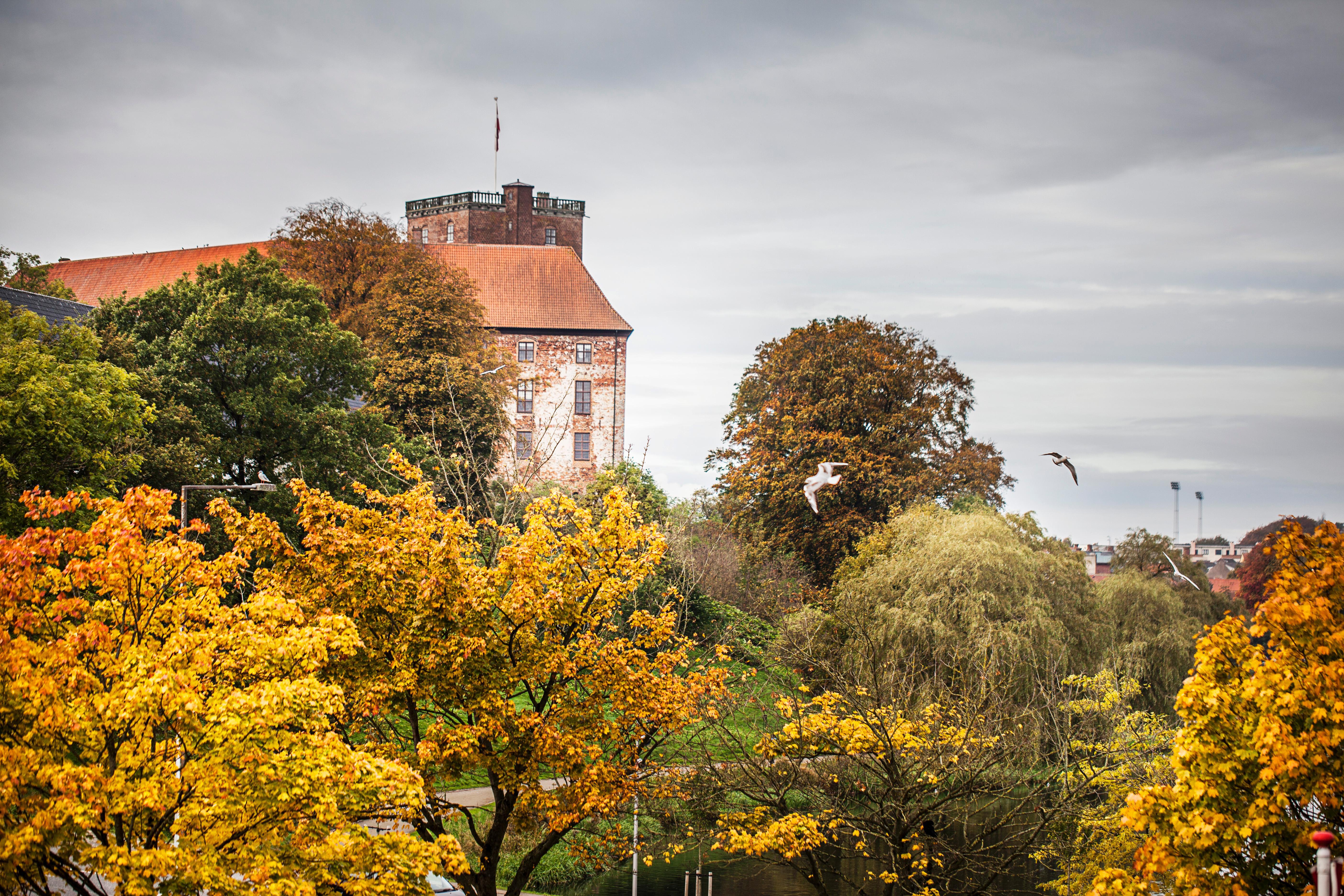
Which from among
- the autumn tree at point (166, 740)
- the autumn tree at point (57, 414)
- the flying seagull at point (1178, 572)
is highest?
the autumn tree at point (57, 414)

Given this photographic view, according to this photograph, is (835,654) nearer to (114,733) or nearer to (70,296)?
(114,733)

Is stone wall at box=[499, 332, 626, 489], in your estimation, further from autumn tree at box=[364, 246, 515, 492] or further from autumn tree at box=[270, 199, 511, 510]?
autumn tree at box=[364, 246, 515, 492]

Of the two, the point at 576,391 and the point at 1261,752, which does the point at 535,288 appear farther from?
the point at 1261,752

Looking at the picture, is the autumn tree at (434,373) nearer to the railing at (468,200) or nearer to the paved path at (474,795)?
the paved path at (474,795)

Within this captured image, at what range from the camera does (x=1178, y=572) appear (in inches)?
1237

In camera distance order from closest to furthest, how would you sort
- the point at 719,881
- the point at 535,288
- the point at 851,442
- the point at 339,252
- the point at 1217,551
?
the point at 719,881
the point at 851,442
the point at 339,252
the point at 535,288
the point at 1217,551

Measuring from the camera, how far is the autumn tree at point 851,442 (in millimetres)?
37781

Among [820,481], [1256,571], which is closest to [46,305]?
[820,481]

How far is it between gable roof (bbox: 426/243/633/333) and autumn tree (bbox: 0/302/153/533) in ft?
142

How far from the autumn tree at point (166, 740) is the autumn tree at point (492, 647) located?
195cm

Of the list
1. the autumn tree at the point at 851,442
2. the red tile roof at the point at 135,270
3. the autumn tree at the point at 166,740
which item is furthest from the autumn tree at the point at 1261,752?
the red tile roof at the point at 135,270

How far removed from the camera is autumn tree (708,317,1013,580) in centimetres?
3778

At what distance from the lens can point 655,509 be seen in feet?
140

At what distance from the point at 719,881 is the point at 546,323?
4839 centimetres
